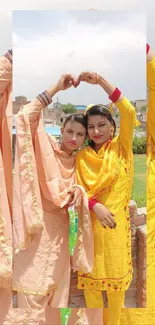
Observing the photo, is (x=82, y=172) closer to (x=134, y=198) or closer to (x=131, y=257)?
(x=134, y=198)

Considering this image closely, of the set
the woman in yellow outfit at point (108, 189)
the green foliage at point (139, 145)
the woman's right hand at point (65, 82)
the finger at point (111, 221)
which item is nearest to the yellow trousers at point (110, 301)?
the woman in yellow outfit at point (108, 189)

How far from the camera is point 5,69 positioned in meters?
1.73

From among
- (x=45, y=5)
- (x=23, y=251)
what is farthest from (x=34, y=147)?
(x=45, y=5)

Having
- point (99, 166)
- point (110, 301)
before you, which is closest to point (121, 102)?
point (99, 166)

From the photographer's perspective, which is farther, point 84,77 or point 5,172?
point 5,172

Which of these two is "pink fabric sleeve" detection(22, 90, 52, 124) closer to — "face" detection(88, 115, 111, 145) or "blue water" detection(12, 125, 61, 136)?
"blue water" detection(12, 125, 61, 136)

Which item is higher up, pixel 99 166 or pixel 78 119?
pixel 78 119

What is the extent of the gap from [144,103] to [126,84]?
0.10m

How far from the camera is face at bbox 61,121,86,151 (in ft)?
5.64

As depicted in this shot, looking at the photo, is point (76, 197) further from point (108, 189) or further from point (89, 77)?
point (89, 77)

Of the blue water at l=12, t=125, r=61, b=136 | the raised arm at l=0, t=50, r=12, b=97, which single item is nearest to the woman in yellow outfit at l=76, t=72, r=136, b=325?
the blue water at l=12, t=125, r=61, b=136

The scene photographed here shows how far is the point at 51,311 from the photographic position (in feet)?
6.17

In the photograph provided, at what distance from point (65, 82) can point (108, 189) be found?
447 millimetres

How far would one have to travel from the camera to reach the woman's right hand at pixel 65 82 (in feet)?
5.63
